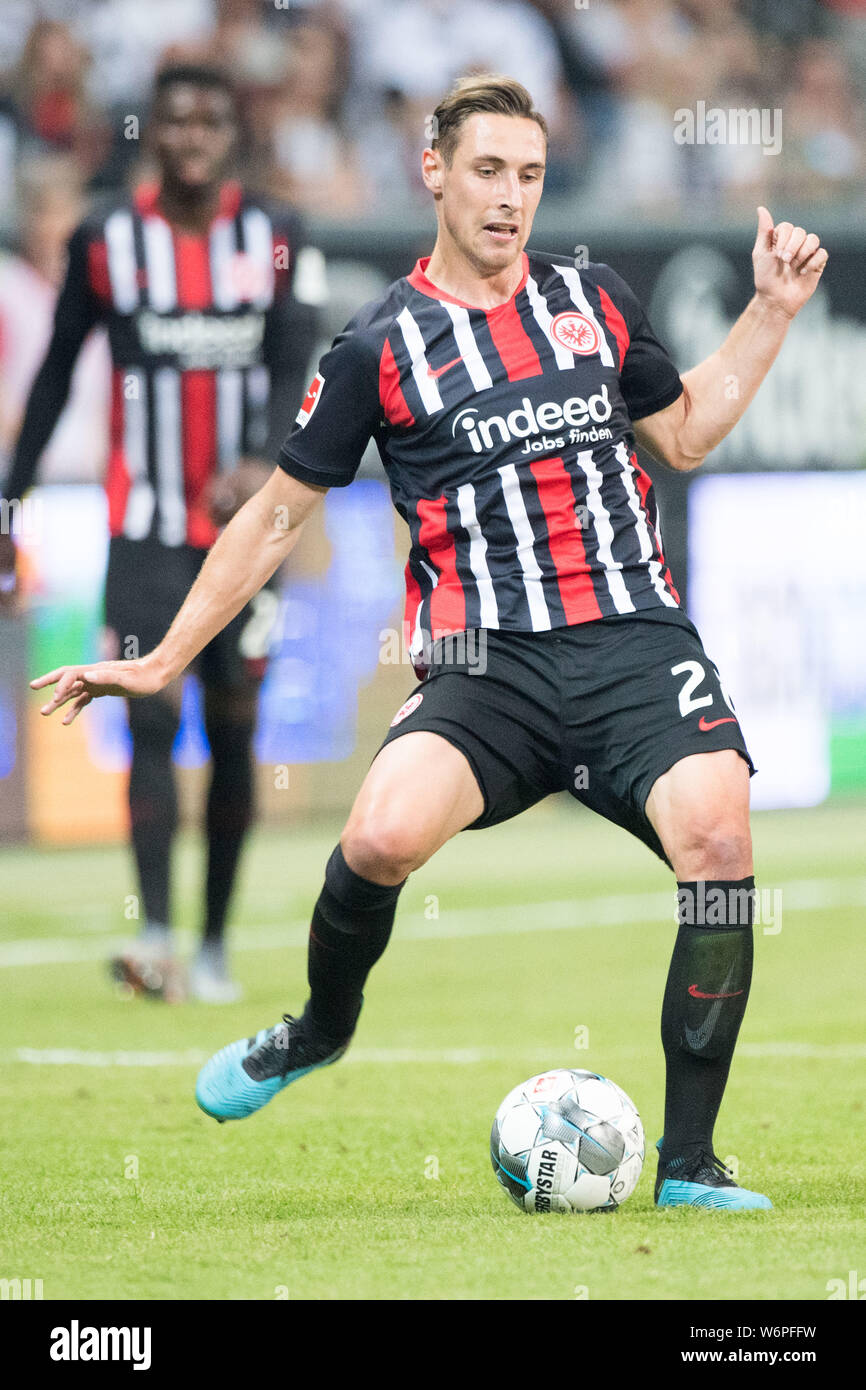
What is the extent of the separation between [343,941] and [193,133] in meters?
3.62

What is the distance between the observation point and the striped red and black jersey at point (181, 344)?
7.27 metres

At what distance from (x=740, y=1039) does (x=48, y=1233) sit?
2875 mm

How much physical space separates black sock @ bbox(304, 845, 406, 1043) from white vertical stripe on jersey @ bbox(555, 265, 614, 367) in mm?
1149

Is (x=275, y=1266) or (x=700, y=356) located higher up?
(x=700, y=356)

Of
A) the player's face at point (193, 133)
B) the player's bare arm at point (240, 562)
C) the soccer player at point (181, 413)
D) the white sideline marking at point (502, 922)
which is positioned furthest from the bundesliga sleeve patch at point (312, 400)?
the white sideline marking at point (502, 922)

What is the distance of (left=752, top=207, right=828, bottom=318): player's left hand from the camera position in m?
4.46

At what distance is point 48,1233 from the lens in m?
3.96

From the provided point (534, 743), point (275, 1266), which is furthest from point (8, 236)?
point (275, 1266)

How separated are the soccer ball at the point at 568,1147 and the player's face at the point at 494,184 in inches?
66.4

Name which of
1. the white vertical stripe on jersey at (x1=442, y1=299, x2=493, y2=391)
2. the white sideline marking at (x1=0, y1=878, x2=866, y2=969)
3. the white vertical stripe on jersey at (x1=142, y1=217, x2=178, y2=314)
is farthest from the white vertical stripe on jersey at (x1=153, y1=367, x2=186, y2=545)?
the white vertical stripe on jersey at (x1=442, y1=299, x2=493, y2=391)

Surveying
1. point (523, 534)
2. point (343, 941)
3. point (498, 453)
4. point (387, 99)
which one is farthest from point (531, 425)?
point (387, 99)

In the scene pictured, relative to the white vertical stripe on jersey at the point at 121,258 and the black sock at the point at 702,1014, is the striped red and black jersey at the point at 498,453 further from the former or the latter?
the white vertical stripe on jersey at the point at 121,258

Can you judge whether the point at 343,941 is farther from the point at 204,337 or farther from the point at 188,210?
the point at 188,210
